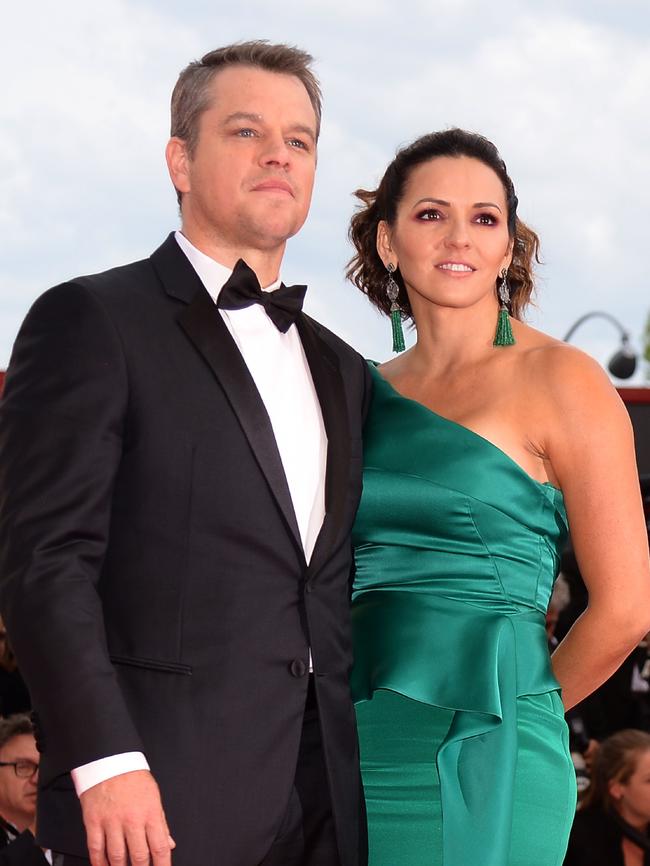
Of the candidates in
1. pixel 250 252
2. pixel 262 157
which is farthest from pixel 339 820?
pixel 262 157

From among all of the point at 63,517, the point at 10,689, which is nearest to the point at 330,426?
the point at 63,517

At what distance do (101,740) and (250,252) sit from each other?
3.52ft

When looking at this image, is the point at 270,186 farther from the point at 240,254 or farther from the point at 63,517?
the point at 63,517

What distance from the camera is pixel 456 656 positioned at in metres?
2.87

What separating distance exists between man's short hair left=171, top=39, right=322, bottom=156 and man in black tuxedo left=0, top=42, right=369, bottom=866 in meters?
0.17

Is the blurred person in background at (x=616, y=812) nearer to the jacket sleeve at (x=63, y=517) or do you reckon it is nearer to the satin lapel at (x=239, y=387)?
the satin lapel at (x=239, y=387)

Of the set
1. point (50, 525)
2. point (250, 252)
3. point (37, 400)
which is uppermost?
point (250, 252)

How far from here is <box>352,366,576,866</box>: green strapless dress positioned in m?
2.78

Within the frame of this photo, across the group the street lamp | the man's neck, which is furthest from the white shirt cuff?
the street lamp

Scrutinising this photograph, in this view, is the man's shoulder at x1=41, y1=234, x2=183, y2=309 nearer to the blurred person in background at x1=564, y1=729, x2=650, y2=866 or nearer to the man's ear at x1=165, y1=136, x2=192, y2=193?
the man's ear at x1=165, y1=136, x2=192, y2=193

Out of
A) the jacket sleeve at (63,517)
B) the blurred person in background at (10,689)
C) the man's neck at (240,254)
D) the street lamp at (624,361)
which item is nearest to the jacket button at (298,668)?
the jacket sleeve at (63,517)

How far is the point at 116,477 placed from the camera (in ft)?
7.82

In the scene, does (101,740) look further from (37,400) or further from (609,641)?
(609,641)

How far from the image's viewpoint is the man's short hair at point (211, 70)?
2.80 meters
